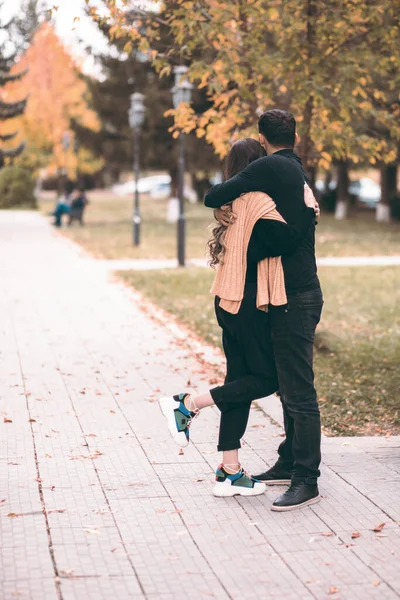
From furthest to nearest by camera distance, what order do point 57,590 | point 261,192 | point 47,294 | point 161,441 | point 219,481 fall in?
point 47,294
point 161,441
point 219,481
point 261,192
point 57,590

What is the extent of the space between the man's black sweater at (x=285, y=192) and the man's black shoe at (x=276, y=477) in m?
1.10

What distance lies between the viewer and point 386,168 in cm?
3472

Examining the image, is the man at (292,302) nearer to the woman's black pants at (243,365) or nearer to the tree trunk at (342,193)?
the woman's black pants at (243,365)

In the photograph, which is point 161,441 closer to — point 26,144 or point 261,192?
point 261,192

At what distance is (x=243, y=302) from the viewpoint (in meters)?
5.20

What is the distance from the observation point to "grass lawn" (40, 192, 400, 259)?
904 inches

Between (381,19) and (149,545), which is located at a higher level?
(381,19)

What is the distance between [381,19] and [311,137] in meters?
1.34


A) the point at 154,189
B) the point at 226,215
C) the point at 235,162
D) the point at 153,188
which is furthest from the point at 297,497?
the point at 153,188

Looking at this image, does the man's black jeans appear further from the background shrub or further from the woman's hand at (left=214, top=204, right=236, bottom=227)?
the background shrub

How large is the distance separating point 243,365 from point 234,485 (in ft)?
2.08

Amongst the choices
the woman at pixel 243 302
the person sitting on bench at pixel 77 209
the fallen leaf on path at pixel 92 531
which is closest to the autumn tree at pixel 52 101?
the person sitting on bench at pixel 77 209

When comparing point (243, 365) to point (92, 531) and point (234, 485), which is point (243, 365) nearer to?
point (234, 485)

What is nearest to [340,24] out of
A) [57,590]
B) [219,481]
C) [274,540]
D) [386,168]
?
[219,481]
